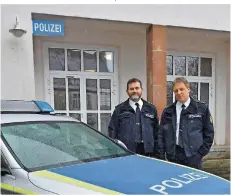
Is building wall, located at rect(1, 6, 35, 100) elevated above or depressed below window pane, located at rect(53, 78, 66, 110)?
above

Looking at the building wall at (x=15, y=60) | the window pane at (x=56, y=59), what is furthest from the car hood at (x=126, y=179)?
the window pane at (x=56, y=59)

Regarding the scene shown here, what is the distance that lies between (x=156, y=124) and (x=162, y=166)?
1167mm

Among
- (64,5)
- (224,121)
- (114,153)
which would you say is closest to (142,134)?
(114,153)

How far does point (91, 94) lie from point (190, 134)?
153 inches

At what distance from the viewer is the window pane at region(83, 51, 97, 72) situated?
679cm

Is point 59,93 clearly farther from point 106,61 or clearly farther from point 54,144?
point 54,144

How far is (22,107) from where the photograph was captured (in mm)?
3033

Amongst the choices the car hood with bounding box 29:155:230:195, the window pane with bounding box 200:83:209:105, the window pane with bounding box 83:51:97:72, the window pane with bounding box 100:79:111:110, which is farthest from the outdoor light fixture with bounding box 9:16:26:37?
the window pane with bounding box 200:83:209:105

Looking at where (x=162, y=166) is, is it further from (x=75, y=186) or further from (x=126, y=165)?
(x=75, y=186)

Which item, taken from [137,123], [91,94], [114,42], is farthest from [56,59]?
[137,123]

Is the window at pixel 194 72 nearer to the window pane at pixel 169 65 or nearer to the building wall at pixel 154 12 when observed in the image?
the window pane at pixel 169 65

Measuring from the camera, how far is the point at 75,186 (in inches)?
79.3

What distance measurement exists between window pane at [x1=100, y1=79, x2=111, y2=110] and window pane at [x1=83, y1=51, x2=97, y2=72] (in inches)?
14.4

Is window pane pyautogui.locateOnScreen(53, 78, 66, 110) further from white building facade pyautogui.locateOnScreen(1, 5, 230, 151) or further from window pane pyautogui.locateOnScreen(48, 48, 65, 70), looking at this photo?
window pane pyautogui.locateOnScreen(48, 48, 65, 70)
